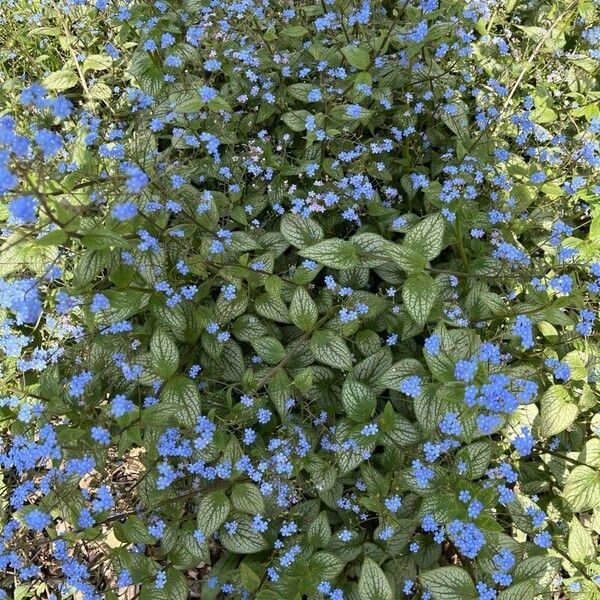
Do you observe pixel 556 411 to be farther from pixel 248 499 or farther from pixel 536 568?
pixel 248 499

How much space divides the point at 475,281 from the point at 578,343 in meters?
0.65

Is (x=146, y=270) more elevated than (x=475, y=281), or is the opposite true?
→ (x=146, y=270)

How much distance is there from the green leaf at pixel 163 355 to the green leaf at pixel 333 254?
77 centimetres

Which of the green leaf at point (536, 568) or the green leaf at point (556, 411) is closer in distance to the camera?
the green leaf at point (536, 568)

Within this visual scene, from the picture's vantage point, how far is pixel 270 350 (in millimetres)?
2920

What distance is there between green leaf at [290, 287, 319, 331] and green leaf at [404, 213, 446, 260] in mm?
551

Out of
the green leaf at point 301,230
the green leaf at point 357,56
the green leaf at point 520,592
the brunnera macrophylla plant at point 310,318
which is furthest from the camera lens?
the green leaf at point 357,56

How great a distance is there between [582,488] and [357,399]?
125 cm

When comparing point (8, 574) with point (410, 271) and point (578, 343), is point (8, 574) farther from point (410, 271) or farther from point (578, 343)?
point (578, 343)

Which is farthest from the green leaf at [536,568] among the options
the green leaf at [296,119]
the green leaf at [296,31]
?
the green leaf at [296,31]

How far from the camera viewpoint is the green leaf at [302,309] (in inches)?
111

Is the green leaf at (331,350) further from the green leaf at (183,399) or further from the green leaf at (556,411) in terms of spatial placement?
A: the green leaf at (556,411)

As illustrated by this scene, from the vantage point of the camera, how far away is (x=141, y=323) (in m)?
3.34

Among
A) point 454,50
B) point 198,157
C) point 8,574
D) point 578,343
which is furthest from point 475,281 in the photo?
point 8,574
